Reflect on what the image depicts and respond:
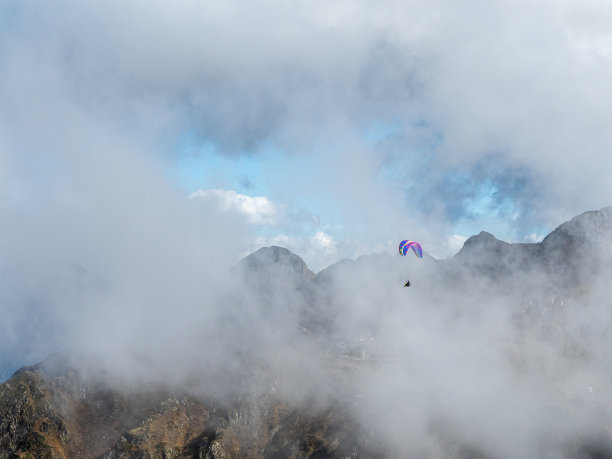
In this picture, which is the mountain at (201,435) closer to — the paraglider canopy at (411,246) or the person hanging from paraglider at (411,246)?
the person hanging from paraglider at (411,246)

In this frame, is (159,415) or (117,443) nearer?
(117,443)

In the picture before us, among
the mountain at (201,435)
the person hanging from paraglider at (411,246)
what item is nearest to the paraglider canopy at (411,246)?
the person hanging from paraglider at (411,246)

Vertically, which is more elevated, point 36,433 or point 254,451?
point 254,451

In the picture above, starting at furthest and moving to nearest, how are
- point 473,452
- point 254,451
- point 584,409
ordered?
point 254,451, point 584,409, point 473,452

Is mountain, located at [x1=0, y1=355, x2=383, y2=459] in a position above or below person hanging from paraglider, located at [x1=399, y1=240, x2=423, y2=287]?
below

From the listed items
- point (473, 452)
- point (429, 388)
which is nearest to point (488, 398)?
point (429, 388)

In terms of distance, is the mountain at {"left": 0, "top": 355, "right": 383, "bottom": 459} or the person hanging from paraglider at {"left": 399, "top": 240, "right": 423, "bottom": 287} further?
the mountain at {"left": 0, "top": 355, "right": 383, "bottom": 459}

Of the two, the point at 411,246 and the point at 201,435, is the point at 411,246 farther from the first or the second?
the point at 201,435

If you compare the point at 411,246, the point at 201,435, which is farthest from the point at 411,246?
the point at 201,435

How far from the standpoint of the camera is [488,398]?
18750cm

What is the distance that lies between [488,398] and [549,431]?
3401 centimetres

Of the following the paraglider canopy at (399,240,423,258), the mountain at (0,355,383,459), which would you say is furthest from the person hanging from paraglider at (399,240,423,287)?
the mountain at (0,355,383,459)

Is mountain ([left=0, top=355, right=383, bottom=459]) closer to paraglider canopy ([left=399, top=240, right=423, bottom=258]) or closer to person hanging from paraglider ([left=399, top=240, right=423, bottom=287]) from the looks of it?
person hanging from paraglider ([left=399, top=240, right=423, bottom=287])

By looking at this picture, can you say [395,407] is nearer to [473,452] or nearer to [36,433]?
[473,452]
